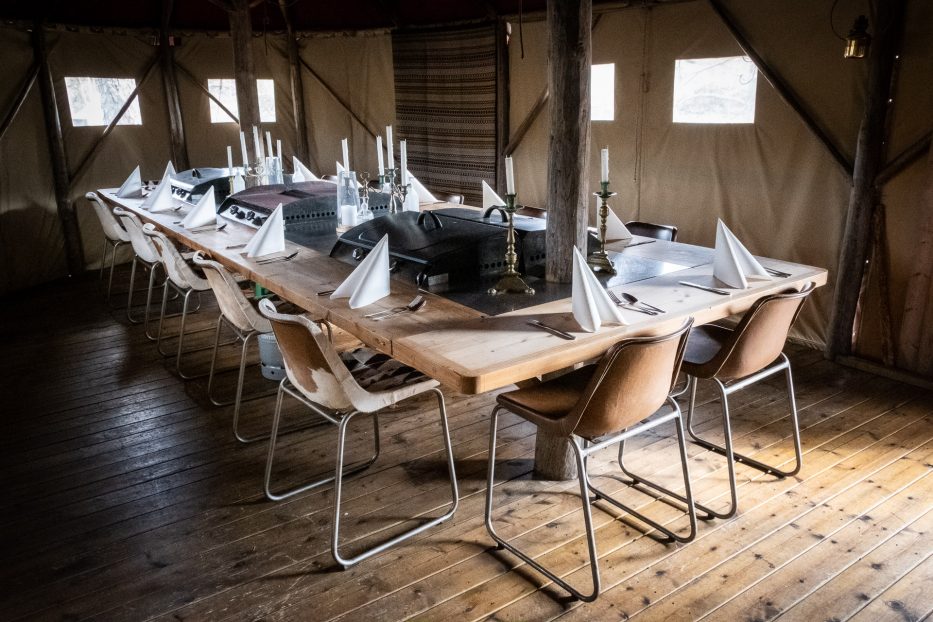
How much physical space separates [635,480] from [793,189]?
2585mm

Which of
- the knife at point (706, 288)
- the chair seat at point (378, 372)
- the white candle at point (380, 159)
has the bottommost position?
the chair seat at point (378, 372)

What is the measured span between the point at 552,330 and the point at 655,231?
1917 millimetres

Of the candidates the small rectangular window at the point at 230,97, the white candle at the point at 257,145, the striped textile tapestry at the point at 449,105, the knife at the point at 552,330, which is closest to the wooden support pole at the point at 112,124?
the small rectangular window at the point at 230,97

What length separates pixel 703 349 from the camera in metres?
3.04

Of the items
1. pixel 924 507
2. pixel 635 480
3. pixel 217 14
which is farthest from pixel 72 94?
pixel 924 507

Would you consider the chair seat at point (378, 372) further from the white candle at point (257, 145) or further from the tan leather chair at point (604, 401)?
the white candle at point (257, 145)

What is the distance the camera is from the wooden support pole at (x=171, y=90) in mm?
7355

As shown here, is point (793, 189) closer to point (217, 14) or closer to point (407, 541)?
point (407, 541)

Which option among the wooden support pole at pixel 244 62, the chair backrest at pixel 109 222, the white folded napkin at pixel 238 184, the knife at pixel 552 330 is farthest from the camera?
the wooden support pole at pixel 244 62

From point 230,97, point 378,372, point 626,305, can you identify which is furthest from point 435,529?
point 230,97

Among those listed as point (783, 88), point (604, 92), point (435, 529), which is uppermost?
point (604, 92)

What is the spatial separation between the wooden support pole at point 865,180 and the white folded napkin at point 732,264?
1685 mm

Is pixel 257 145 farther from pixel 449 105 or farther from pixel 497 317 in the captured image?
pixel 497 317

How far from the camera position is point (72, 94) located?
7.02 meters
